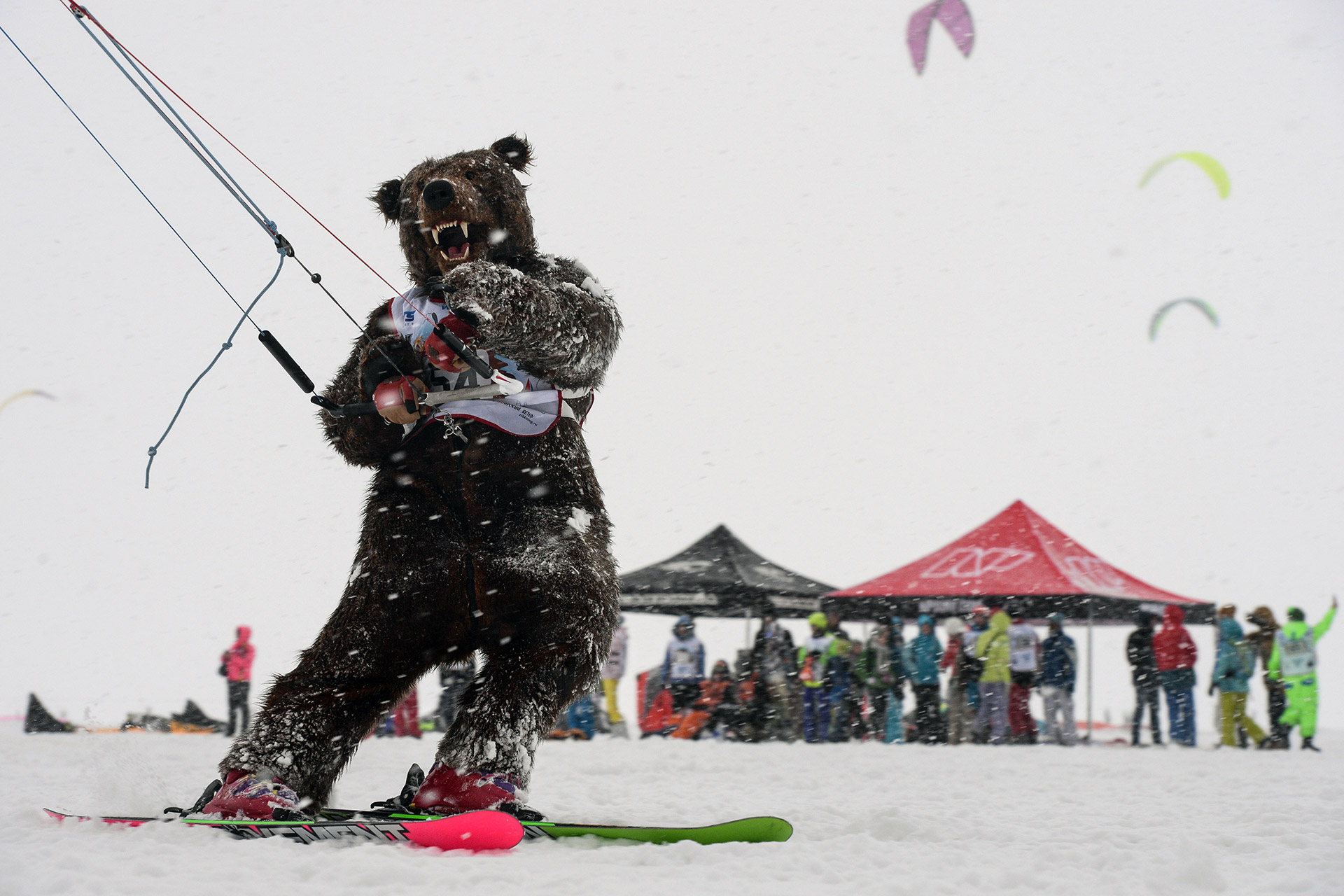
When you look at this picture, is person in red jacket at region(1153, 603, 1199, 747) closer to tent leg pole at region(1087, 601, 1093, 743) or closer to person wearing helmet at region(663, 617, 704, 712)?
tent leg pole at region(1087, 601, 1093, 743)

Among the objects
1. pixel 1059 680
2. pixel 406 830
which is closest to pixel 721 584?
pixel 1059 680

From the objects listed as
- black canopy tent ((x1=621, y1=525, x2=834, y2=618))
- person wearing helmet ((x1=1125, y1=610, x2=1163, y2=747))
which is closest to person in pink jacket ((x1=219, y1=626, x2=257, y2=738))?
black canopy tent ((x1=621, y1=525, x2=834, y2=618))

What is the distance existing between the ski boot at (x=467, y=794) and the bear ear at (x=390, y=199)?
1638 millimetres

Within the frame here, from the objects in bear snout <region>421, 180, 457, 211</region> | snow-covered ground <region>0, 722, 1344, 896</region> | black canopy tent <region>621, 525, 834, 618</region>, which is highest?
bear snout <region>421, 180, 457, 211</region>

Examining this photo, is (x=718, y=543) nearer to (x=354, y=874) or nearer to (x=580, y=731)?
(x=580, y=731)

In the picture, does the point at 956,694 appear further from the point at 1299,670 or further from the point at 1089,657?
the point at 1299,670

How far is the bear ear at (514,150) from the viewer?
3.38 meters

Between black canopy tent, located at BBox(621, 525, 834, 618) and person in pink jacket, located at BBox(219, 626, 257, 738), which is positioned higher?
black canopy tent, located at BBox(621, 525, 834, 618)

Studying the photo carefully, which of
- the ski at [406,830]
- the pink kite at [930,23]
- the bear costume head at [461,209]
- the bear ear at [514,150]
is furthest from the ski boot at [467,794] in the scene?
the pink kite at [930,23]

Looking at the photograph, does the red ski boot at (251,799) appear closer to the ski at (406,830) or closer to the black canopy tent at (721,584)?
the ski at (406,830)

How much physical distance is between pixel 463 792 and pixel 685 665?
298 inches

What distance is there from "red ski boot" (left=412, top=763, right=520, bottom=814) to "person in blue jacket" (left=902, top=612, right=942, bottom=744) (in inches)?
282

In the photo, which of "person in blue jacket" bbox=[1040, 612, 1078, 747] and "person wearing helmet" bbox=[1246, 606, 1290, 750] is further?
"person in blue jacket" bbox=[1040, 612, 1078, 747]

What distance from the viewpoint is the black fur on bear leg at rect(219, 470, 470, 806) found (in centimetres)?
264
